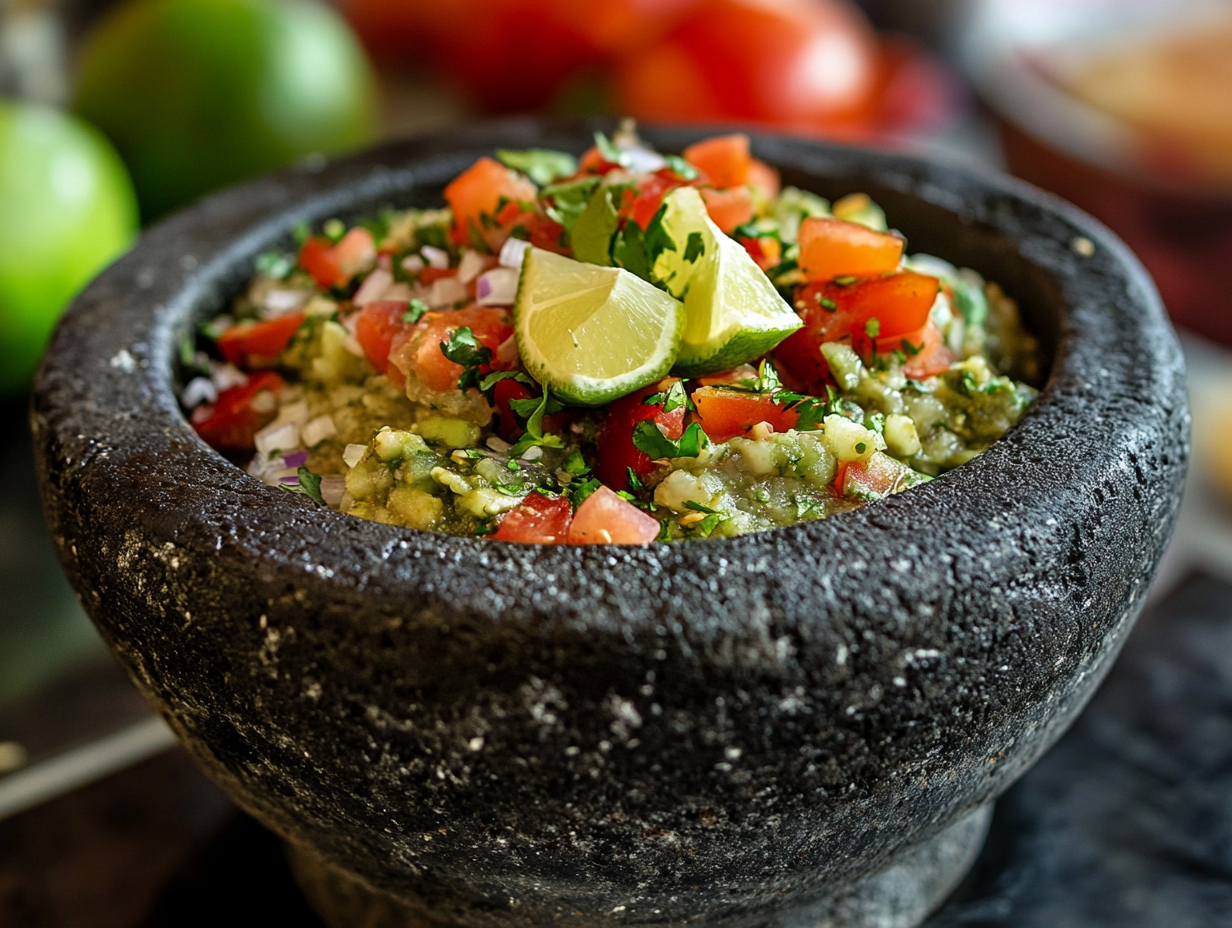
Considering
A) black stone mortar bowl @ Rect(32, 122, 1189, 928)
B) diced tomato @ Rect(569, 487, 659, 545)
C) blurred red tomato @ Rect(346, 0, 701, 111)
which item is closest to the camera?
black stone mortar bowl @ Rect(32, 122, 1189, 928)

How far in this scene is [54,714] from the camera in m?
2.07

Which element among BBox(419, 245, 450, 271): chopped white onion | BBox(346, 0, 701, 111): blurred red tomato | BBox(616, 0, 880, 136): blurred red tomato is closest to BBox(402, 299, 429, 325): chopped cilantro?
BBox(419, 245, 450, 271): chopped white onion

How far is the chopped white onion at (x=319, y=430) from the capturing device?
1.48 meters

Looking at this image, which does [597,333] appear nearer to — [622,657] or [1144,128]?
[622,657]

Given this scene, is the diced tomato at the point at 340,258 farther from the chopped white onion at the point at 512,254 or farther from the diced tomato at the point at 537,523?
the diced tomato at the point at 537,523

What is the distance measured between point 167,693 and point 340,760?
23 centimetres

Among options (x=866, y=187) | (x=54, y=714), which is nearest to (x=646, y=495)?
(x=866, y=187)

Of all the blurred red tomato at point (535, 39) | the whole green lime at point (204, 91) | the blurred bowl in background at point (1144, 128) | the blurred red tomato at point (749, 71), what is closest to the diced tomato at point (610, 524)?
the whole green lime at point (204, 91)

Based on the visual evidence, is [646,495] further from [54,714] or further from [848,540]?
[54,714]

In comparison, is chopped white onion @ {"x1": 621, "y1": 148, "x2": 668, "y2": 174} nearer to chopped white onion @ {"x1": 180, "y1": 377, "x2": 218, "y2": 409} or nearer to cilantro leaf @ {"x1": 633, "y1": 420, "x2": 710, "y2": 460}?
cilantro leaf @ {"x1": 633, "y1": 420, "x2": 710, "y2": 460}

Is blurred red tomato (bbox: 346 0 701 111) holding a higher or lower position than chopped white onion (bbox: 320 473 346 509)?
lower

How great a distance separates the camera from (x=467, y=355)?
1.38 m

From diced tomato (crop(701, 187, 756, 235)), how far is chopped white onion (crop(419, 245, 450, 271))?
0.35 m

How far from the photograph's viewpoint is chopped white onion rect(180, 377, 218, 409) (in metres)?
1.60
